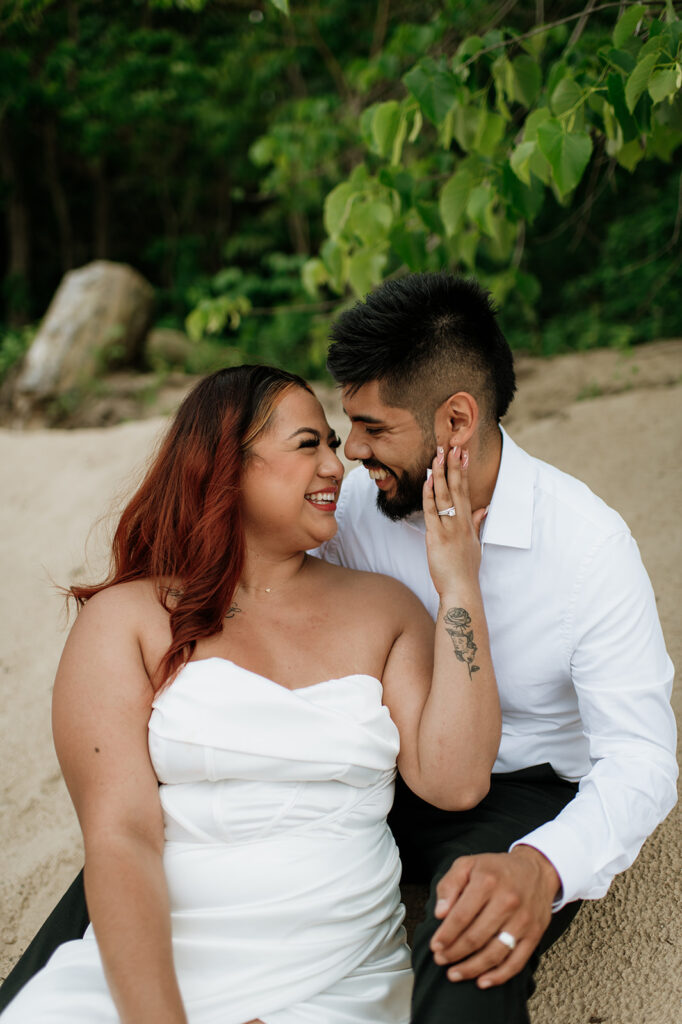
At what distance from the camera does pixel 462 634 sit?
2086 millimetres

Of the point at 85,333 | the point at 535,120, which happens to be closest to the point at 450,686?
the point at 535,120

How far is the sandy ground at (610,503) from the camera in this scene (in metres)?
2.34

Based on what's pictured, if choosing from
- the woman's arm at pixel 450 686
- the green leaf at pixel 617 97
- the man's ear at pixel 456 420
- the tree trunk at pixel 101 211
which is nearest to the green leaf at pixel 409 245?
the green leaf at pixel 617 97

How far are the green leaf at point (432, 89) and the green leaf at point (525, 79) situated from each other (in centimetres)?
37

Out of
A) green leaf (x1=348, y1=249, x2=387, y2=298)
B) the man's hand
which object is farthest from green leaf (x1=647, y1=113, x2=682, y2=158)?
the man's hand

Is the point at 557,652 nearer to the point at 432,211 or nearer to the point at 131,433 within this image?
the point at 432,211

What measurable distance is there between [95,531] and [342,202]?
3013mm

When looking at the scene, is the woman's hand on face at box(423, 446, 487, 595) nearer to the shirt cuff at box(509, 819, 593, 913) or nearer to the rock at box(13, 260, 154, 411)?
the shirt cuff at box(509, 819, 593, 913)

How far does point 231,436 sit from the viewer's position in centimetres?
223

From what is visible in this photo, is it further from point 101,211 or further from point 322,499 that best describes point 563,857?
point 101,211

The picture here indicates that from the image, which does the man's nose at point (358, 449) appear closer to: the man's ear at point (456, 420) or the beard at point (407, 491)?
the beard at point (407, 491)

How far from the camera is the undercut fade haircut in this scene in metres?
2.41

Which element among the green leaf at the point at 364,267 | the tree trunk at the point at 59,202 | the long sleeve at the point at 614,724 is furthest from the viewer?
the tree trunk at the point at 59,202

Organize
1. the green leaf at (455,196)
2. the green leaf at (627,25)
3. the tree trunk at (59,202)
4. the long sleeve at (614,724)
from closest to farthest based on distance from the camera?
the long sleeve at (614,724)
the green leaf at (627,25)
the green leaf at (455,196)
the tree trunk at (59,202)
